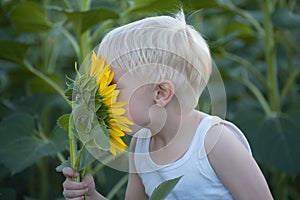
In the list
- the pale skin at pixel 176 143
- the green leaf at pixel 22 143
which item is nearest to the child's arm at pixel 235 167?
the pale skin at pixel 176 143

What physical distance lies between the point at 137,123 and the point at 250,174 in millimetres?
194

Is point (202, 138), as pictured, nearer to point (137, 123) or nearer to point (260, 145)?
point (137, 123)

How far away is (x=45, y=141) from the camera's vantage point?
1.52 meters

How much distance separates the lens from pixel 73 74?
7.45 ft

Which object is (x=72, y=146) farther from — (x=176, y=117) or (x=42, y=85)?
(x=42, y=85)

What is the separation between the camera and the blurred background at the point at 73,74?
151cm

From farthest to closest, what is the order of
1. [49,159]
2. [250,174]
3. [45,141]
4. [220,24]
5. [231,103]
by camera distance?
[220,24], [231,103], [49,159], [45,141], [250,174]

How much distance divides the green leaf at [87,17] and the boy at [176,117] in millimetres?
376

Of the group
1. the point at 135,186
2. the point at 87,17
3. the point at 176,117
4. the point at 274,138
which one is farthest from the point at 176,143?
the point at 274,138

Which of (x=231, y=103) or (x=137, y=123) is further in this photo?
(x=231, y=103)

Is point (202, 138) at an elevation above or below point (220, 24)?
above

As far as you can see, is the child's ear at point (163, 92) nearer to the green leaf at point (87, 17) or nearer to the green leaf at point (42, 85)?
the green leaf at point (87, 17)

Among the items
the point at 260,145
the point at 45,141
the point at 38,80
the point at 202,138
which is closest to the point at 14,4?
the point at 38,80

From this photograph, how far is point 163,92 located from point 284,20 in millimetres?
736
